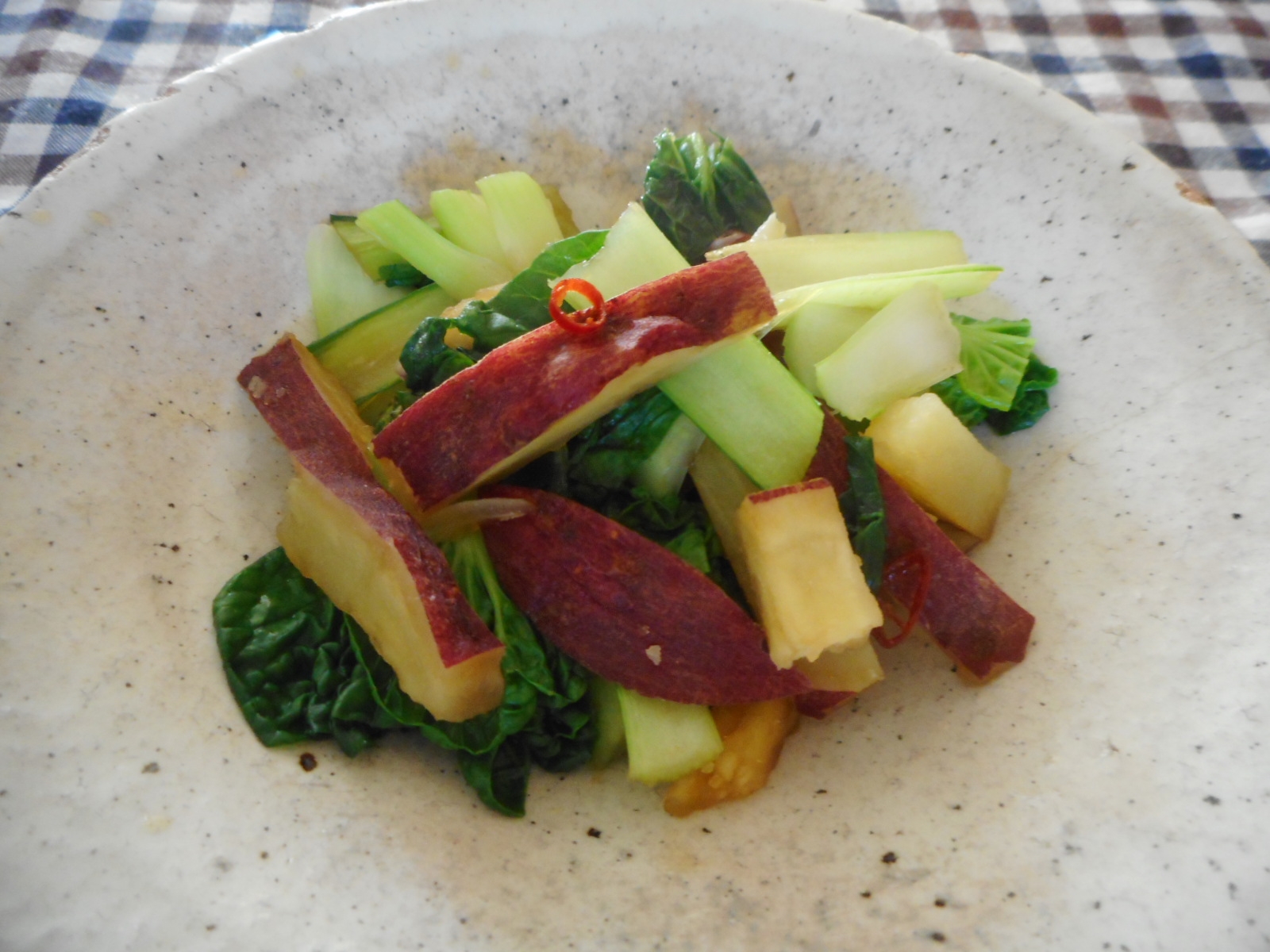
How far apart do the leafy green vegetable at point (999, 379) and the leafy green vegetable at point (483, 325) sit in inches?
34.5

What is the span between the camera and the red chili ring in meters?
1.53

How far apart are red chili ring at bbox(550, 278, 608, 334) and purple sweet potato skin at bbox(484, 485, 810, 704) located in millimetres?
332

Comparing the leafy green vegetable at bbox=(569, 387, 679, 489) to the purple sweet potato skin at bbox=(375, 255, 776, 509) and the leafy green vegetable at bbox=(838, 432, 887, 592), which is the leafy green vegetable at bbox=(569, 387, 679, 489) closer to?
the purple sweet potato skin at bbox=(375, 255, 776, 509)

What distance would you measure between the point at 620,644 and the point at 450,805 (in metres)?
0.41

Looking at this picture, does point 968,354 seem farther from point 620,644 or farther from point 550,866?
point 550,866

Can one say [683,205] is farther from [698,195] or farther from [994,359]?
[994,359]

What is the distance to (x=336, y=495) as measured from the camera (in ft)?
5.02

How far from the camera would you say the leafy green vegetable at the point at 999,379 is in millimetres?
1801

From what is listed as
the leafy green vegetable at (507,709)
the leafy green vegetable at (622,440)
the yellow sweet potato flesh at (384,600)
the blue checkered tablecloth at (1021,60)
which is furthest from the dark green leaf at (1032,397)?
the blue checkered tablecloth at (1021,60)

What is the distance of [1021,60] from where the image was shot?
3234mm

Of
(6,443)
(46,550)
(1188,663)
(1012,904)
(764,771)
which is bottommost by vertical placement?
(764,771)

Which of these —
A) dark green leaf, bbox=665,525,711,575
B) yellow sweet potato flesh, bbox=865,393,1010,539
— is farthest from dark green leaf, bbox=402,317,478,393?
yellow sweet potato flesh, bbox=865,393,1010,539

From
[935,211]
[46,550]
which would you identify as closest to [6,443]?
[46,550]

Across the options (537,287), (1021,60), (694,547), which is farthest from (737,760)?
(1021,60)
